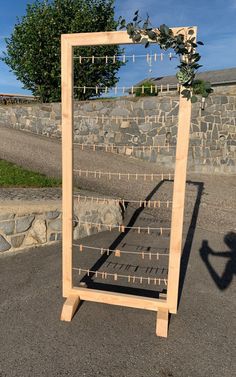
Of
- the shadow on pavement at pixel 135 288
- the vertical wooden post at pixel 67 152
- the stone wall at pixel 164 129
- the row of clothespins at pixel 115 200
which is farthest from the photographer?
the stone wall at pixel 164 129

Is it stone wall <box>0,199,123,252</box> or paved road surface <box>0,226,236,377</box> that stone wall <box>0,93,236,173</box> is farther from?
paved road surface <box>0,226,236,377</box>

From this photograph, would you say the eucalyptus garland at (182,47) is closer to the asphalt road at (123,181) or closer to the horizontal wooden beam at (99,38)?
the horizontal wooden beam at (99,38)

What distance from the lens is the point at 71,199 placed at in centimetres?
328

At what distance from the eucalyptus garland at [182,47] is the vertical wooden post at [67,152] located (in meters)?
0.63

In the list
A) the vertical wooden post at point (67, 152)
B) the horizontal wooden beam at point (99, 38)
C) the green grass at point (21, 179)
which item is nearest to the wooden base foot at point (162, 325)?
the vertical wooden post at point (67, 152)

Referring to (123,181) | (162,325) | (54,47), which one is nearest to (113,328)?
(162,325)

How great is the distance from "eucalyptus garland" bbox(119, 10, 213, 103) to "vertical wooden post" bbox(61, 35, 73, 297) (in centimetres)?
63

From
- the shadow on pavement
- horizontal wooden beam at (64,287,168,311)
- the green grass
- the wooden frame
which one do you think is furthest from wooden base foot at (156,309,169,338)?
the green grass

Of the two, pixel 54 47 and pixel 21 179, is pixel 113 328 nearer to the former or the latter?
pixel 21 179

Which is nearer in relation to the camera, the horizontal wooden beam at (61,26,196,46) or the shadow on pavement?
the horizontal wooden beam at (61,26,196,46)

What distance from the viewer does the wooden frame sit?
2.86 m

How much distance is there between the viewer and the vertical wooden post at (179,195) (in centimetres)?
282

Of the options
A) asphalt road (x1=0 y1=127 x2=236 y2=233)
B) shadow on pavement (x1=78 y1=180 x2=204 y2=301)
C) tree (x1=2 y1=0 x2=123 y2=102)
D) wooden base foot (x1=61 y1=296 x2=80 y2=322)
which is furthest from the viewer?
tree (x1=2 y1=0 x2=123 y2=102)

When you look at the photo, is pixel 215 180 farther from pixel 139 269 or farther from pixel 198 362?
pixel 198 362
